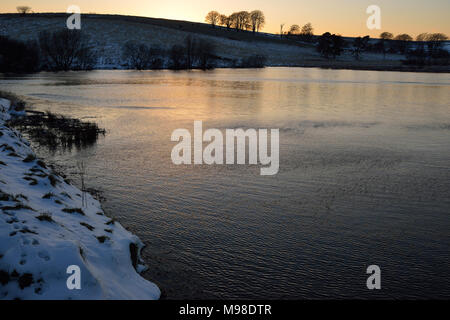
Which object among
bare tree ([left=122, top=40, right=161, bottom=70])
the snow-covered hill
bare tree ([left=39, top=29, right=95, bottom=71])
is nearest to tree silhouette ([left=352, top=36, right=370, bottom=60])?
the snow-covered hill

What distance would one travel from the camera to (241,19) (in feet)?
550

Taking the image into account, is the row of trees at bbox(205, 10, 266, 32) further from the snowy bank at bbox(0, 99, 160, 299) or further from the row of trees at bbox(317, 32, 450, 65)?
the snowy bank at bbox(0, 99, 160, 299)

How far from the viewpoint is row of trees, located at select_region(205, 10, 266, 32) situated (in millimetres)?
167625

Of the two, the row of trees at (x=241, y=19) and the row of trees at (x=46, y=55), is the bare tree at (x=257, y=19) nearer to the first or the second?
the row of trees at (x=241, y=19)

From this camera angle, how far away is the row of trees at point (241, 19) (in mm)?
167625

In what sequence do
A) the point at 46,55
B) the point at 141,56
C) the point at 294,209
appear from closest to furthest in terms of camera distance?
1. the point at 294,209
2. the point at 46,55
3. the point at 141,56

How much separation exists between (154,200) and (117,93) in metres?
29.8

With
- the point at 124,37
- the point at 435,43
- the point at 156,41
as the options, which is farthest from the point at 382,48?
the point at 124,37

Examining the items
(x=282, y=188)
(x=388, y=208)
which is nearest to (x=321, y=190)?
(x=282, y=188)
